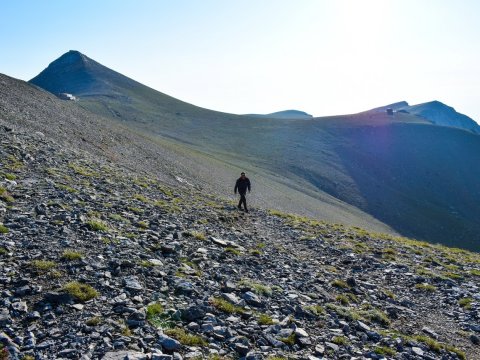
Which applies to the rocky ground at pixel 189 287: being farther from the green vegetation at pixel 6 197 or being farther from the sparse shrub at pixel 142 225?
the sparse shrub at pixel 142 225

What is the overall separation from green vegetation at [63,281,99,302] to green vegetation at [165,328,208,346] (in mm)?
2580

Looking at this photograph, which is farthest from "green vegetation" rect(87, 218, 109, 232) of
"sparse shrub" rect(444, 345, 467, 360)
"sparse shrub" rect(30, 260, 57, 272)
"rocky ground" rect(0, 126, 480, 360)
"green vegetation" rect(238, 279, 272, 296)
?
"sparse shrub" rect(444, 345, 467, 360)

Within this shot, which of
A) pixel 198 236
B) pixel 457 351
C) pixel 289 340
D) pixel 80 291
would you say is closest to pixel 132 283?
pixel 80 291

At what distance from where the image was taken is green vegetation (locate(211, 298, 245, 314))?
1168 cm

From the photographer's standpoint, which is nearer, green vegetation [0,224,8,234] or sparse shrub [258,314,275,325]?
sparse shrub [258,314,275,325]

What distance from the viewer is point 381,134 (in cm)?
15838

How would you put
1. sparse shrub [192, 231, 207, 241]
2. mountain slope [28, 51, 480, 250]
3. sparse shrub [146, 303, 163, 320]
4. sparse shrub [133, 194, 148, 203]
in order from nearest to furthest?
sparse shrub [146, 303, 163, 320] → sparse shrub [192, 231, 207, 241] → sparse shrub [133, 194, 148, 203] → mountain slope [28, 51, 480, 250]

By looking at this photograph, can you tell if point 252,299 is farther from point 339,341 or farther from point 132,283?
point 132,283

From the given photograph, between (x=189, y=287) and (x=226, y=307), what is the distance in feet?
5.06

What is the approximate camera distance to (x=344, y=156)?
130000mm

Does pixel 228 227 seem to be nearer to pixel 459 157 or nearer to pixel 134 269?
pixel 134 269

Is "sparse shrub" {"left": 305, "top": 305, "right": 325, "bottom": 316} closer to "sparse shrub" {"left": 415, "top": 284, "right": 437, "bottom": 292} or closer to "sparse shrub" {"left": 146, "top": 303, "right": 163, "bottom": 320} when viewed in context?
"sparse shrub" {"left": 146, "top": 303, "right": 163, "bottom": 320}

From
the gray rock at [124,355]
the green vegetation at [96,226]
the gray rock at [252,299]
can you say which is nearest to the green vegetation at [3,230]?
the green vegetation at [96,226]

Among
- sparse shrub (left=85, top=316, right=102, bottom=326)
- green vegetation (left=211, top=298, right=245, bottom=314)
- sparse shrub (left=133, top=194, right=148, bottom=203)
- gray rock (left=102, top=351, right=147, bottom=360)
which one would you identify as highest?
sparse shrub (left=133, top=194, right=148, bottom=203)
